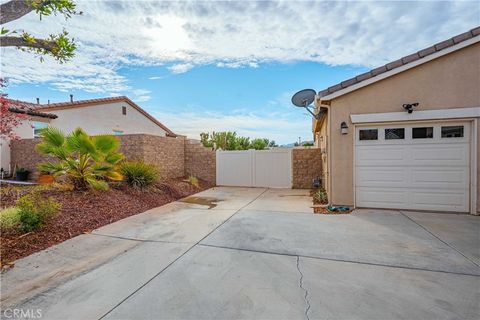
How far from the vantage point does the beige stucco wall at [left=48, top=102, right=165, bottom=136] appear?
14.2 m

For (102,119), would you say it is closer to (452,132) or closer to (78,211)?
(78,211)

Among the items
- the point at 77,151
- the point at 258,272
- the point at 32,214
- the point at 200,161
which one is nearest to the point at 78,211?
the point at 32,214

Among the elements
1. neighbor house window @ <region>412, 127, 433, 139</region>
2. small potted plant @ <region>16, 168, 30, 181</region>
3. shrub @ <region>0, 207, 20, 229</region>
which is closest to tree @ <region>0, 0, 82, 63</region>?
shrub @ <region>0, 207, 20, 229</region>

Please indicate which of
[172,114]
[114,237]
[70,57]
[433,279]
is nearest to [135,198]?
[114,237]

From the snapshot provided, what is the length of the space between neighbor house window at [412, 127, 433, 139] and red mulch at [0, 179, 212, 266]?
27.5 feet

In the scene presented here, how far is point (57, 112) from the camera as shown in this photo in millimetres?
13828

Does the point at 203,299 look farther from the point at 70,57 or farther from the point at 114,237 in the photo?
the point at 70,57

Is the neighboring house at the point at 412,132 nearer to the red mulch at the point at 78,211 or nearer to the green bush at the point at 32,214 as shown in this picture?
the red mulch at the point at 78,211

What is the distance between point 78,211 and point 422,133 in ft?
31.9

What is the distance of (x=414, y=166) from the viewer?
22.5 feet

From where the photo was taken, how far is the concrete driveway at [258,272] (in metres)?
2.62

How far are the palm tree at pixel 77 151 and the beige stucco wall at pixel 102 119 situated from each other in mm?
8564

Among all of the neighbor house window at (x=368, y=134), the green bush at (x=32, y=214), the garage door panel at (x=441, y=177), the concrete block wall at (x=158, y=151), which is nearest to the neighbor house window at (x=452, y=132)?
the garage door panel at (x=441, y=177)

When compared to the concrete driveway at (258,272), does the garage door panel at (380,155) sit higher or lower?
higher
